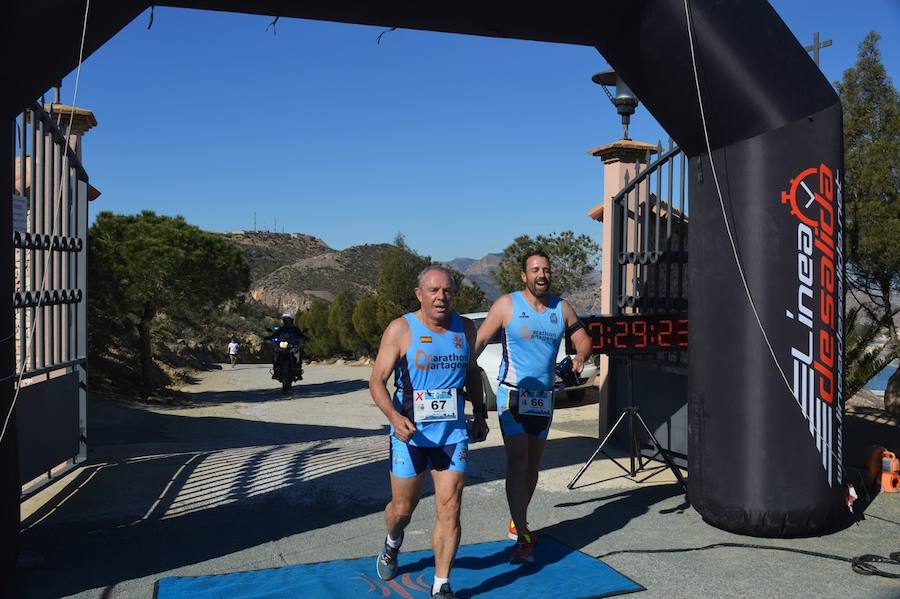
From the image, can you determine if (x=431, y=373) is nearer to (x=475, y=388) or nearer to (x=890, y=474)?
(x=475, y=388)

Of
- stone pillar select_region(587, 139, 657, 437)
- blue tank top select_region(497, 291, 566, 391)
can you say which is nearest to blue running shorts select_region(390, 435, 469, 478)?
blue tank top select_region(497, 291, 566, 391)

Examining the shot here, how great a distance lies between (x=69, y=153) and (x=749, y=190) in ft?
19.6

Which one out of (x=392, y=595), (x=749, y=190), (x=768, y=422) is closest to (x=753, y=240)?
(x=749, y=190)

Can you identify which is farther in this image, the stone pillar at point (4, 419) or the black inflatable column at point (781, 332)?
the black inflatable column at point (781, 332)

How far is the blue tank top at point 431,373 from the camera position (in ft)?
14.9

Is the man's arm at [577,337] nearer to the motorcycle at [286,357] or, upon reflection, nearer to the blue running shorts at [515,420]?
the blue running shorts at [515,420]

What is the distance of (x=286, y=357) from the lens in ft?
61.5

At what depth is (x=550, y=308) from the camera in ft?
18.6

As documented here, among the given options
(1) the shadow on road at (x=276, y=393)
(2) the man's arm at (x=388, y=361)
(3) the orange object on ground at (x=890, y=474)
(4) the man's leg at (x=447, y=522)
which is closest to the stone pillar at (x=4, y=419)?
(2) the man's arm at (x=388, y=361)

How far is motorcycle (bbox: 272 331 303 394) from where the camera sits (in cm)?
1848

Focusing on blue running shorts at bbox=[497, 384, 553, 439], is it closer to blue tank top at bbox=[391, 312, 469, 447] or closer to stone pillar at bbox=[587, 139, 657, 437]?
blue tank top at bbox=[391, 312, 469, 447]

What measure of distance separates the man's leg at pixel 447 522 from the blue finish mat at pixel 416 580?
321 millimetres

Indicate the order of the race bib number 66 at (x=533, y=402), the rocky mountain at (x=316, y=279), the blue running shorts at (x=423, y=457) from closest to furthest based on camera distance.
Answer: the blue running shorts at (x=423, y=457)
the race bib number 66 at (x=533, y=402)
the rocky mountain at (x=316, y=279)

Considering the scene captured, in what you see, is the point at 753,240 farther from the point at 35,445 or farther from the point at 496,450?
the point at 35,445
